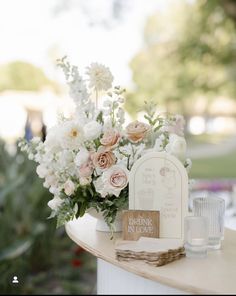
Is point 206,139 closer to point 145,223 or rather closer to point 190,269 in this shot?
point 145,223

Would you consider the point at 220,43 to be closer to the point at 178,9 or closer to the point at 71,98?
the point at 178,9

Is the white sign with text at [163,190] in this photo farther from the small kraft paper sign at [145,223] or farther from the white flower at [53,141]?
the white flower at [53,141]

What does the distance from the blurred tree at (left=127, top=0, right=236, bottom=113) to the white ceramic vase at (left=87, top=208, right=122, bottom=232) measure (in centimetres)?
527

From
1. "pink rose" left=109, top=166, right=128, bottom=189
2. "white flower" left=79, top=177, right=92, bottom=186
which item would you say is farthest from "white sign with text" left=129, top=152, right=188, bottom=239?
"white flower" left=79, top=177, right=92, bottom=186

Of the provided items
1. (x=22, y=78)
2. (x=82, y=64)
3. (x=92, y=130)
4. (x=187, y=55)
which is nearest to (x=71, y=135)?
(x=92, y=130)

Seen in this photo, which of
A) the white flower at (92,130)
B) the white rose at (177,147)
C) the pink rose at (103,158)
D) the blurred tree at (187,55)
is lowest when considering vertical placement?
the pink rose at (103,158)

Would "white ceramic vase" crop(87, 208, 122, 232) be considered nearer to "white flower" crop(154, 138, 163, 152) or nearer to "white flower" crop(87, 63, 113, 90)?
"white flower" crop(154, 138, 163, 152)

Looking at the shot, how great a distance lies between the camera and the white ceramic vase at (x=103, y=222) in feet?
6.30

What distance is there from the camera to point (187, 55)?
8.55m

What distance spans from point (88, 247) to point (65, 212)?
140mm

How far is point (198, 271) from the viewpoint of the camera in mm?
1479

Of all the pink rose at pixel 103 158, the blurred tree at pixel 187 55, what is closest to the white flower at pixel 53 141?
the pink rose at pixel 103 158

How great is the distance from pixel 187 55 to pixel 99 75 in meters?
6.76

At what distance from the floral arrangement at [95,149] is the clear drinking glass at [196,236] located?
0.27 meters
